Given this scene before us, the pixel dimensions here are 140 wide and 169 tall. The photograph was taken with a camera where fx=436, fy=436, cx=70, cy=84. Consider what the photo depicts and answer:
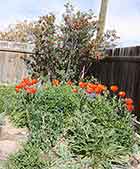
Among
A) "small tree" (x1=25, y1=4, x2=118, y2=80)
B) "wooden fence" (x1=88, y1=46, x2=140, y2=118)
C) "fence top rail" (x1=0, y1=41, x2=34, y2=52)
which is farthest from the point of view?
"fence top rail" (x1=0, y1=41, x2=34, y2=52)

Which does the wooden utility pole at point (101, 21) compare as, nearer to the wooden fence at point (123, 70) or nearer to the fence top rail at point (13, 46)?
the wooden fence at point (123, 70)

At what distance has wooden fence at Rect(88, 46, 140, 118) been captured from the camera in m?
8.38

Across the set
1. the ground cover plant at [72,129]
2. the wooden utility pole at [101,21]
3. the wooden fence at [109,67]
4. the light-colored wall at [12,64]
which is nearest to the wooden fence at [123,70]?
the wooden fence at [109,67]

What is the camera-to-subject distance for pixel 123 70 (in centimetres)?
943

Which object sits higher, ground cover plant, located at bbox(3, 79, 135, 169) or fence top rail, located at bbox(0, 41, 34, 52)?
fence top rail, located at bbox(0, 41, 34, 52)

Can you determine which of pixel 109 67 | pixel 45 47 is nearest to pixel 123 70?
pixel 109 67

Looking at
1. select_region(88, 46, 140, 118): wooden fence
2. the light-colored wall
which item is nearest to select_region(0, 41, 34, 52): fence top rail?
the light-colored wall

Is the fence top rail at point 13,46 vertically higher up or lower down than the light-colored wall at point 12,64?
higher up

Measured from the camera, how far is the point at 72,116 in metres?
5.81

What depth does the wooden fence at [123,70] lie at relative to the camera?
27.5ft

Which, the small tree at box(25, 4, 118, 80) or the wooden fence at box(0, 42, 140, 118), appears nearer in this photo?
the wooden fence at box(0, 42, 140, 118)

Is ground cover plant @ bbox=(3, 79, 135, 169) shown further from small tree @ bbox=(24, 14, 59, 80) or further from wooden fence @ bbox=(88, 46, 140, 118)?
small tree @ bbox=(24, 14, 59, 80)

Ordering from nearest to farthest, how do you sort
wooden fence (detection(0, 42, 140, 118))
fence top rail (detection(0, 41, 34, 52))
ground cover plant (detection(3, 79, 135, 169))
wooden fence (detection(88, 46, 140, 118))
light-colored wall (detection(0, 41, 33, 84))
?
1. ground cover plant (detection(3, 79, 135, 169))
2. wooden fence (detection(88, 46, 140, 118))
3. wooden fence (detection(0, 42, 140, 118))
4. light-colored wall (detection(0, 41, 33, 84))
5. fence top rail (detection(0, 41, 34, 52))

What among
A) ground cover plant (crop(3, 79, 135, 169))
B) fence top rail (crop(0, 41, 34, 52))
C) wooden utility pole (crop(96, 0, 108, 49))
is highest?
wooden utility pole (crop(96, 0, 108, 49))
